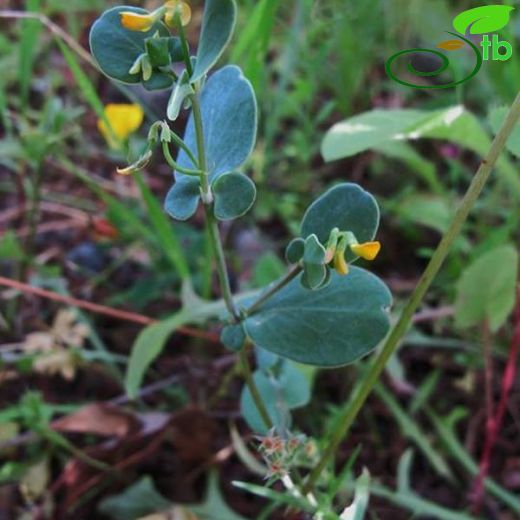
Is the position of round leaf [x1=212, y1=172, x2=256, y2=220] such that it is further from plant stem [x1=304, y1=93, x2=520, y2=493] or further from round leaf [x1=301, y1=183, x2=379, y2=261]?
plant stem [x1=304, y1=93, x2=520, y2=493]

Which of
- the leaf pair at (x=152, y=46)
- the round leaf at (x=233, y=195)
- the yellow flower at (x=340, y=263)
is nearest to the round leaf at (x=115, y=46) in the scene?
the leaf pair at (x=152, y=46)

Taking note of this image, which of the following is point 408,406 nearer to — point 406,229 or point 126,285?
point 406,229

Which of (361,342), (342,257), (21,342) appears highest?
(342,257)

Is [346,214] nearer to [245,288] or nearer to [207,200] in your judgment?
[207,200]

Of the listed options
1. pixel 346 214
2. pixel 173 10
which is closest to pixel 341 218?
pixel 346 214

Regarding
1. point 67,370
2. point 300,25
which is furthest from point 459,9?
point 67,370

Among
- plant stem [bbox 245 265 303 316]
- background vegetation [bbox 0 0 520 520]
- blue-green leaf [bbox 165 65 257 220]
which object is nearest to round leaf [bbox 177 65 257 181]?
blue-green leaf [bbox 165 65 257 220]
